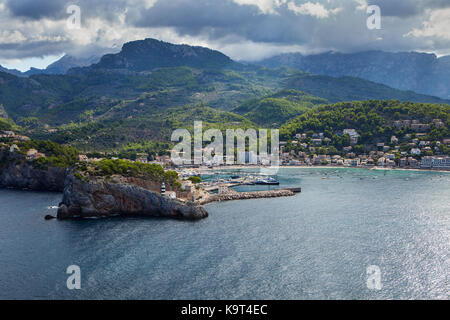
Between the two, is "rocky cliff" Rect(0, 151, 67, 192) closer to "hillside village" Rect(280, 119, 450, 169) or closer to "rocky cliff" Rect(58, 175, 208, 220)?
"rocky cliff" Rect(58, 175, 208, 220)

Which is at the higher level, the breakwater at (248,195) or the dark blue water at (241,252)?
the breakwater at (248,195)

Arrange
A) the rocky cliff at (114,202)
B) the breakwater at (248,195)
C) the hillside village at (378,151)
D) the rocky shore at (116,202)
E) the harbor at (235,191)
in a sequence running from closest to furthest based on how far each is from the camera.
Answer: the rocky shore at (116,202)
the rocky cliff at (114,202)
the breakwater at (248,195)
the harbor at (235,191)
the hillside village at (378,151)

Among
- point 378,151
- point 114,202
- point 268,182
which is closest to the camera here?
point 114,202

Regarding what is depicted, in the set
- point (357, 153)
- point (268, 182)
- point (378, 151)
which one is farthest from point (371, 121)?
point (268, 182)

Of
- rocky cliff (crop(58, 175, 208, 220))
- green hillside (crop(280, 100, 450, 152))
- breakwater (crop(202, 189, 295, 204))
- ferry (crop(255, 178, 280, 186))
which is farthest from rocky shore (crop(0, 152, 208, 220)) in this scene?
green hillside (crop(280, 100, 450, 152))

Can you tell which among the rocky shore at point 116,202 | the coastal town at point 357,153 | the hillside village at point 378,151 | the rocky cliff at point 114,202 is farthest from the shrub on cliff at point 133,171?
the hillside village at point 378,151

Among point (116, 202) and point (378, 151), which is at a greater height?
point (378, 151)

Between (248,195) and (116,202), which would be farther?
(248,195)

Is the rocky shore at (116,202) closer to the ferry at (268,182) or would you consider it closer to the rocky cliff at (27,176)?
the rocky cliff at (27,176)

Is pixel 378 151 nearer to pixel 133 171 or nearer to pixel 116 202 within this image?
pixel 133 171
